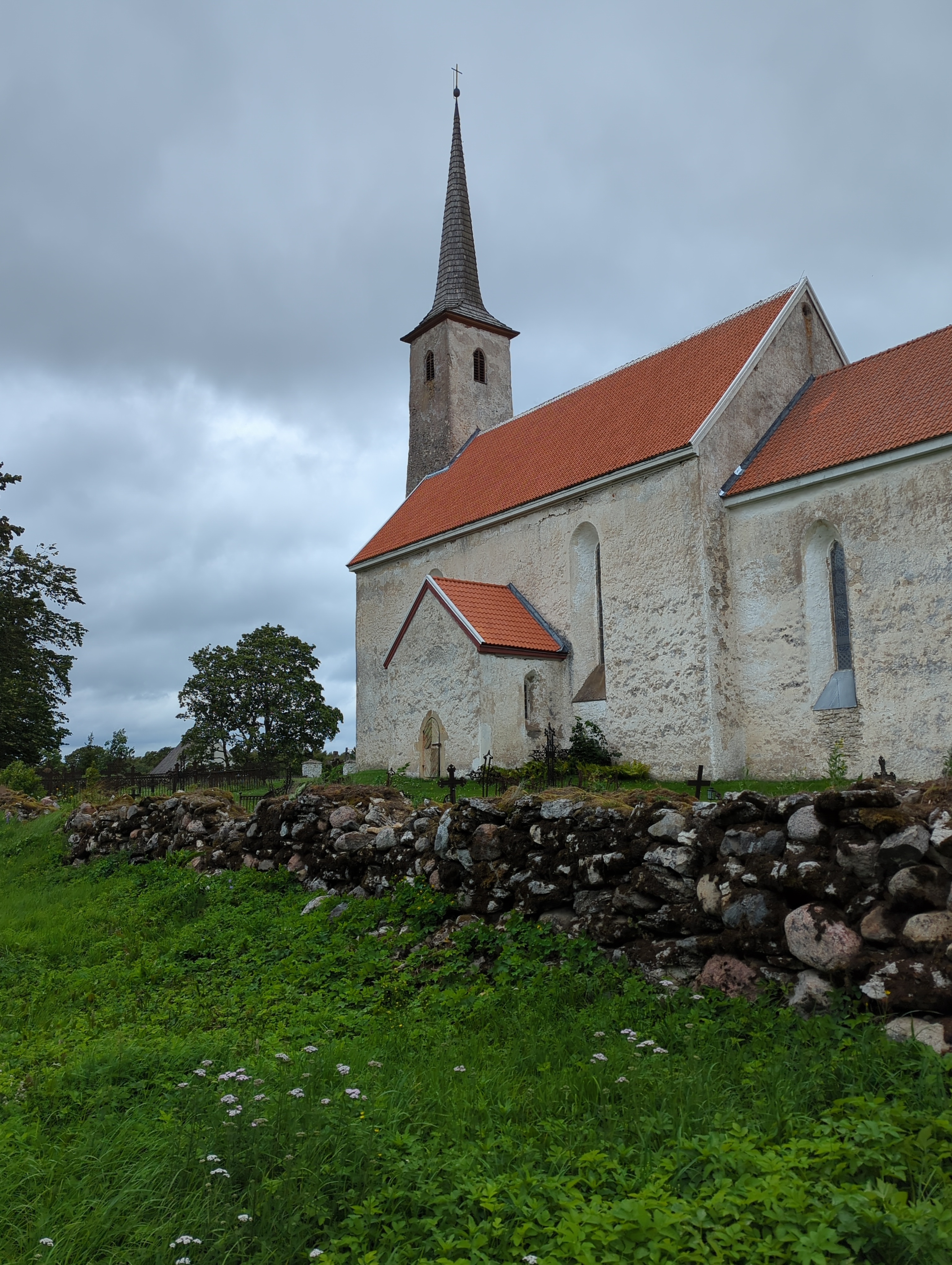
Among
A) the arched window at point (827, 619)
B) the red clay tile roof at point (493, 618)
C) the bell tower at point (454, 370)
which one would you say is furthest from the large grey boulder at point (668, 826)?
the bell tower at point (454, 370)

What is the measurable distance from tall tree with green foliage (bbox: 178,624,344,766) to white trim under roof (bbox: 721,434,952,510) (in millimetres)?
28812

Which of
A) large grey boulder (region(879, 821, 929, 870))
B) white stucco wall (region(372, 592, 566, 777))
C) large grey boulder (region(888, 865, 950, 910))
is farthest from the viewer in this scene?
white stucco wall (region(372, 592, 566, 777))

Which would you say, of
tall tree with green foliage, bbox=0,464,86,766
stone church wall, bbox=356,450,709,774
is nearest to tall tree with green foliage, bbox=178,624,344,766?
tall tree with green foliage, bbox=0,464,86,766

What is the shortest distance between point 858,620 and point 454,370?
15.9 metres

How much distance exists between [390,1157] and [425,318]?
2649cm

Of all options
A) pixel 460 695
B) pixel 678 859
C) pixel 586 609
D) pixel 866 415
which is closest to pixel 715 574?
pixel 586 609

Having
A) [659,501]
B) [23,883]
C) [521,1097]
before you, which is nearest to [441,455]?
[659,501]

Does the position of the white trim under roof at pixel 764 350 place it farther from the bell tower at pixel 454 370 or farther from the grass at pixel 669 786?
the bell tower at pixel 454 370

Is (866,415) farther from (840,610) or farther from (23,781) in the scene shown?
(23,781)

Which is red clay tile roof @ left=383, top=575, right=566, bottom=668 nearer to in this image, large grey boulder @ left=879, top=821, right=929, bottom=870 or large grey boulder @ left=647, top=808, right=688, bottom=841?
large grey boulder @ left=647, top=808, right=688, bottom=841

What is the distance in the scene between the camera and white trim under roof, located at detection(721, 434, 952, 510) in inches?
→ 513

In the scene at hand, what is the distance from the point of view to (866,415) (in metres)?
15.0

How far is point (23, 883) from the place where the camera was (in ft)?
34.8

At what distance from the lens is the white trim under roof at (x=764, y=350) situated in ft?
51.3
